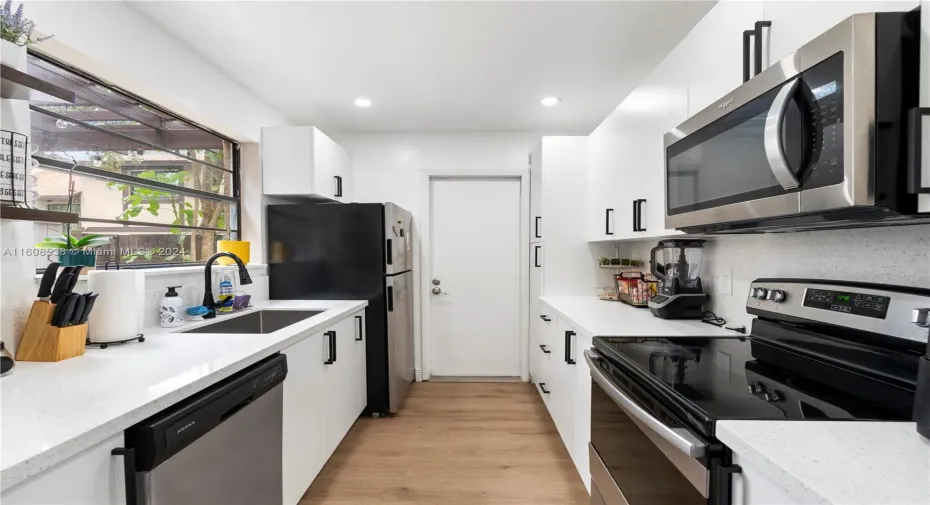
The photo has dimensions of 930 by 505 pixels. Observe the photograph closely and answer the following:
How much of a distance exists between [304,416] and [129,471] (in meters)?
0.98

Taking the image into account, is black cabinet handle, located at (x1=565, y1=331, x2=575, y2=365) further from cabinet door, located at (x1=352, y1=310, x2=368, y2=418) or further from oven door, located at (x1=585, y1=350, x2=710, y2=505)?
cabinet door, located at (x1=352, y1=310, x2=368, y2=418)

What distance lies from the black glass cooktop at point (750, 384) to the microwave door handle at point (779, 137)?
18.7 inches

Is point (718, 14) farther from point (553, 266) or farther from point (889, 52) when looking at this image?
point (553, 266)

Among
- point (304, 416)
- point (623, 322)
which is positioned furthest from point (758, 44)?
point (304, 416)

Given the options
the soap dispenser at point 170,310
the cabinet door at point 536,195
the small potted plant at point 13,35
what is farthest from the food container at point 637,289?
the small potted plant at point 13,35

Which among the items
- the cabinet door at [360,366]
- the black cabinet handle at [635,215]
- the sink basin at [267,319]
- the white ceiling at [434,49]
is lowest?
the cabinet door at [360,366]

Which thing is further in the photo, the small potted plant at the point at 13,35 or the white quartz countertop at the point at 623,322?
the white quartz countertop at the point at 623,322

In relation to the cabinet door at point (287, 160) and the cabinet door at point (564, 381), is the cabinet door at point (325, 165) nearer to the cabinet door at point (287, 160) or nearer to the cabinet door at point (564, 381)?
the cabinet door at point (287, 160)

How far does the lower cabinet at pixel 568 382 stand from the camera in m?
1.68

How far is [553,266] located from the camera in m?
2.88

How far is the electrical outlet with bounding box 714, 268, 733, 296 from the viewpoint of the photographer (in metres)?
1.69

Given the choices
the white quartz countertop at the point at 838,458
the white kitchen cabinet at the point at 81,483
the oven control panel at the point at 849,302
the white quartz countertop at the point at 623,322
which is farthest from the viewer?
the white quartz countertop at the point at 623,322

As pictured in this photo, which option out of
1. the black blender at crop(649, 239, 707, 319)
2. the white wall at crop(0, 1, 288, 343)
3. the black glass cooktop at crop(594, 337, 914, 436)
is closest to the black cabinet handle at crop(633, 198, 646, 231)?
the black blender at crop(649, 239, 707, 319)

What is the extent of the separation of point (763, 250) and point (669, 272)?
0.56m
